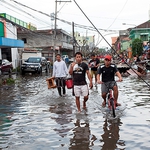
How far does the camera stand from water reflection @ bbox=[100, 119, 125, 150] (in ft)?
18.2

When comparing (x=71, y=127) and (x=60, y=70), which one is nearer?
(x=71, y=127)

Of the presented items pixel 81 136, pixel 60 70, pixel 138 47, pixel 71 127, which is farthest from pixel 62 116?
pixel 138 47

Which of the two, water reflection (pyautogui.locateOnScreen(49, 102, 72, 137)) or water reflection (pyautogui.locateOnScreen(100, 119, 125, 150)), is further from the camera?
water reflection (pyautogui.locateOnScreen(49, 102, 72, 137))

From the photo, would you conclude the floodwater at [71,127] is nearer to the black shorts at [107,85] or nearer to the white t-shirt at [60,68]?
the black shorts at [107,85]

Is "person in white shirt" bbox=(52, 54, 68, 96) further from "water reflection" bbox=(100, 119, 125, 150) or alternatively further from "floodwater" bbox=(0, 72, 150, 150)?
"water reflection" bbox=(100, 119, 125, 150)

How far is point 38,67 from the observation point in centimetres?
2809

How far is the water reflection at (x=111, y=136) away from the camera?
18.2 ft

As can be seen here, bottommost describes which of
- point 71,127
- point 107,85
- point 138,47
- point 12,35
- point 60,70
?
point 71,127

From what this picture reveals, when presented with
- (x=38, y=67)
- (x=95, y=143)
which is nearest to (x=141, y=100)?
(x=95, y=143)

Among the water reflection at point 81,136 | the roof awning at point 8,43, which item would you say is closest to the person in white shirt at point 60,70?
the water reflection at point 81,136

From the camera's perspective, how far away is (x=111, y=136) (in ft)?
20.3

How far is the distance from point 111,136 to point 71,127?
1.18 meters

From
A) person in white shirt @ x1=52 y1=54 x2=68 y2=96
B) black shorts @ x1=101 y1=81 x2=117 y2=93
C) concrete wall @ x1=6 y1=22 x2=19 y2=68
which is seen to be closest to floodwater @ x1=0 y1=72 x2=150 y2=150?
black shorts @ x1=101 y1=81 x2=117 y2=93

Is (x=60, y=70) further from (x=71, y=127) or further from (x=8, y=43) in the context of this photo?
(x=8, y=43)
